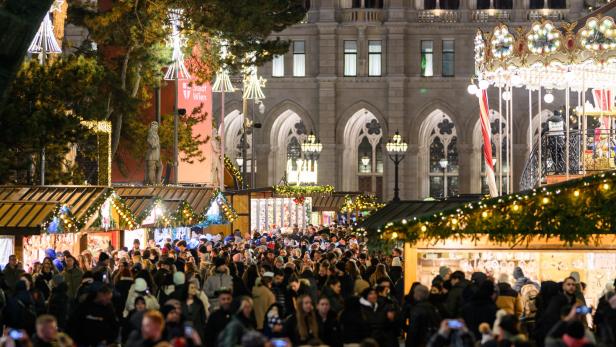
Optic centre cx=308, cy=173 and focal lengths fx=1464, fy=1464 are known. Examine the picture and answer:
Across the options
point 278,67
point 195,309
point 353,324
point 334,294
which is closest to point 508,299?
point 334,294

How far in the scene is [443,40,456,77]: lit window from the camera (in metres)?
69.6

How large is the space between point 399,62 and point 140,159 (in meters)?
28.3

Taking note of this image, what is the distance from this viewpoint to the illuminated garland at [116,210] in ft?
87.6

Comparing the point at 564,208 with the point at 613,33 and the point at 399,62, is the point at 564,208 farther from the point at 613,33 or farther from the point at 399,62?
the point at 399,62

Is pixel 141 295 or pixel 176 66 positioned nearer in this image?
pixel 141 295

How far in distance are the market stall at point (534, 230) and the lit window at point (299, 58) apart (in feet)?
167

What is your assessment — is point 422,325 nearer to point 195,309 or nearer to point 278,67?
point 195,309

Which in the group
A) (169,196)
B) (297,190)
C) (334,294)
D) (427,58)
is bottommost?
(334,294)

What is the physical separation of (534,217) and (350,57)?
5187cm

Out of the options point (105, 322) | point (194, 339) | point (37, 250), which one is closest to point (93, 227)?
point (37, 250)

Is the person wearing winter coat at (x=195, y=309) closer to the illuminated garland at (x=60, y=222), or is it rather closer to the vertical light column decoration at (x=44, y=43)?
the illuminated garland at (x=60, y=222)

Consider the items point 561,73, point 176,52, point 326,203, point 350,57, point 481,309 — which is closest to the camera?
point 481,309

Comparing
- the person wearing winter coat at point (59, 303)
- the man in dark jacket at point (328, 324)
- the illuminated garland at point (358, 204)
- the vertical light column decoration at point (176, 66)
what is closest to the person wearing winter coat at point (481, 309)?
the man in dark jacket at point (328, 324)

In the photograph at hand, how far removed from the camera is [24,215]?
82.0 ft
